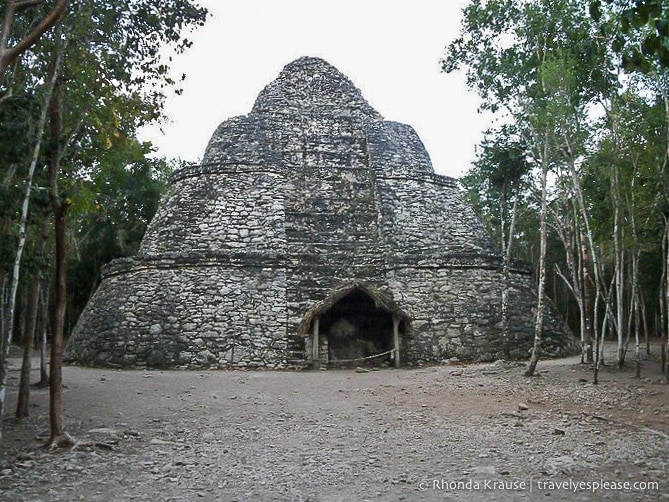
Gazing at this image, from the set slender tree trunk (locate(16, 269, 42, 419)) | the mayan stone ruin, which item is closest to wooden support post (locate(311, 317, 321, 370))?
the mayan stone ruin

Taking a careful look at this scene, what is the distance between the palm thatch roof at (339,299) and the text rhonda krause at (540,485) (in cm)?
860

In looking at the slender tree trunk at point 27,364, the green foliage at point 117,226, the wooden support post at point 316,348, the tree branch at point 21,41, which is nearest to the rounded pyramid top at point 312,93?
the green foliage at point 117,226

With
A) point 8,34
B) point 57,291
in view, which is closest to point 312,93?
point 57,291

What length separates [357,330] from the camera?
48.2 ft

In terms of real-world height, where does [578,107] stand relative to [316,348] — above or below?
above

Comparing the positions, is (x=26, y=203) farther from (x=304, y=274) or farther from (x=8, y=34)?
(x=304, y=274)

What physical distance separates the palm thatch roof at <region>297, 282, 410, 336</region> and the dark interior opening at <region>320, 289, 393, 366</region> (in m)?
0.24

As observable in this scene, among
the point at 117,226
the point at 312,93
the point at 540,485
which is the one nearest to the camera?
the point at 540,485

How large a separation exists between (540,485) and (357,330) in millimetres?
9708

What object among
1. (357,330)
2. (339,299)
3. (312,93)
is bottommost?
(357,330)

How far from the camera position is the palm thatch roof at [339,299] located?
1383 cm

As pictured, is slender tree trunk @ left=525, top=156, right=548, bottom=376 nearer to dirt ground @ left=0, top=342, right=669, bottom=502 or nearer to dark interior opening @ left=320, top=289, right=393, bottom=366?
dirt ground @ left=0, top=342, right=669, bottom=502

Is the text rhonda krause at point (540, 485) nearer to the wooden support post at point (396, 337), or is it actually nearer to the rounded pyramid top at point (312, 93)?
the wooden support post at point (396, 337)

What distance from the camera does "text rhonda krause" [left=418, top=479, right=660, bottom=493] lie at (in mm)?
4883
